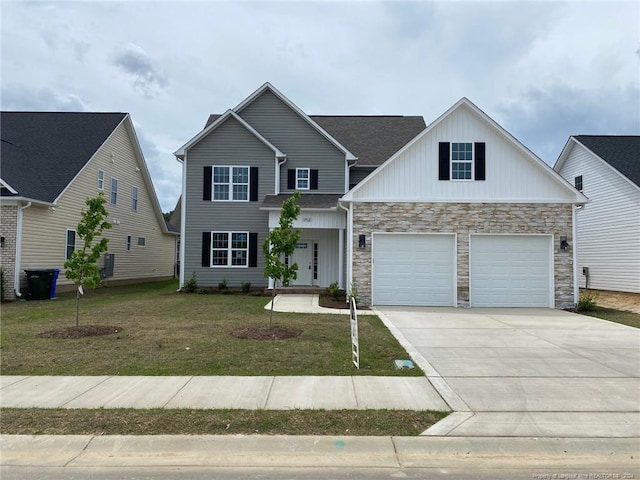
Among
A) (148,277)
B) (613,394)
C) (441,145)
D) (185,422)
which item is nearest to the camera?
(185,422)

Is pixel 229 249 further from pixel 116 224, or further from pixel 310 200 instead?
pixel 116 224

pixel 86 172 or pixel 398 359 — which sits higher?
pixel 86 172

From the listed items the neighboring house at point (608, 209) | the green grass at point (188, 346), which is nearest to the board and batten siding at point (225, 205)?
the green grass at point (188, 346)

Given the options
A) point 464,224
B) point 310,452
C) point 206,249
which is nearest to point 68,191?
point 206,249

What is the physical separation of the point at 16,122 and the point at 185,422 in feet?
74.9

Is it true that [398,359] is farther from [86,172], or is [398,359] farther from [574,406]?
[86,172]

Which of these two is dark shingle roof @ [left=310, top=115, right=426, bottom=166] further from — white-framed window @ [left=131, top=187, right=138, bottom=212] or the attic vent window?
white-framed window @ [left=131, top=187, right=138, bottom=212]

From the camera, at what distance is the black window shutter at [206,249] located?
18.4 metres

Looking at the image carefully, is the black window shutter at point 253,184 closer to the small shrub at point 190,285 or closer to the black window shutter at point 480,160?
the small shrub at point 190,285

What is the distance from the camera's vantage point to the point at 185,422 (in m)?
4.57

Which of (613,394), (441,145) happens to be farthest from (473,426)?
(441,145)

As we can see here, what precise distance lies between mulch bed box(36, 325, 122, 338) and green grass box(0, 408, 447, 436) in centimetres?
416

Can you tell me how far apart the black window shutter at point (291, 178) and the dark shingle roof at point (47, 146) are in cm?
922

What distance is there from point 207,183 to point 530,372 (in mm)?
15266
